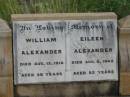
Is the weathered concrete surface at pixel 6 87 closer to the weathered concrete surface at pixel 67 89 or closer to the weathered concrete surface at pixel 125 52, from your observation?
the weathered concrete surface at pixel 67 89

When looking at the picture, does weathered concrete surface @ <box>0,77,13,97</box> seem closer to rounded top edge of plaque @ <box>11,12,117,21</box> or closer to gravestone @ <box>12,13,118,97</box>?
gravestone @ <box>12,13,118,97</box>

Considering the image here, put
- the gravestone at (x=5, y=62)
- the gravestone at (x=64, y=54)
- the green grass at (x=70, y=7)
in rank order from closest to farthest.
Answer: the gravestone at (x=5, y=62) < the gravestone at (x=64, y=54) < the green grass at (x=70, y=7)

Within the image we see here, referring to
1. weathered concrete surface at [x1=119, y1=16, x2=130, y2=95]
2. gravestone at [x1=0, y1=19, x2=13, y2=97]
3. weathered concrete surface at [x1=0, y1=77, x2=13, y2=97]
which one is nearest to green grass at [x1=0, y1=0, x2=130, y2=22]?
weathered concrete surface at [x1=119, y1=16, x2=130, y2=95]

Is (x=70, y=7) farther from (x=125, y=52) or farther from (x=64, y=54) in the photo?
(x=125, y=52)

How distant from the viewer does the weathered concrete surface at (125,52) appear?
7.97 meters

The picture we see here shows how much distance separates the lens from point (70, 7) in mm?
8906

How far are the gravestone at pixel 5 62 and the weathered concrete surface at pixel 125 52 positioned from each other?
5.32 feet

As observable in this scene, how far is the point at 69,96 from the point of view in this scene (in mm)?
8055

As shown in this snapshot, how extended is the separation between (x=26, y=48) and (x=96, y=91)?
4.03 feet

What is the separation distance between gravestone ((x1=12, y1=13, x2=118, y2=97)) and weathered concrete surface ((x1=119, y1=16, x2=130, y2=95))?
9 cm

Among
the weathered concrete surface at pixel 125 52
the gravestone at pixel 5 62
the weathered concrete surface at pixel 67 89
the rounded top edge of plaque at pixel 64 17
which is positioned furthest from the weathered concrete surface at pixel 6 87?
the weathered concrete surface at pixel 125 52

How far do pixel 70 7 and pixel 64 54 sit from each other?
4.03 ft

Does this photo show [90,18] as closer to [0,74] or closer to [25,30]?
[25,30]

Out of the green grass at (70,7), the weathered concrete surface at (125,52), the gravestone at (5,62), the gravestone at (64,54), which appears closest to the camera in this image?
the gravestone at (5,62)
